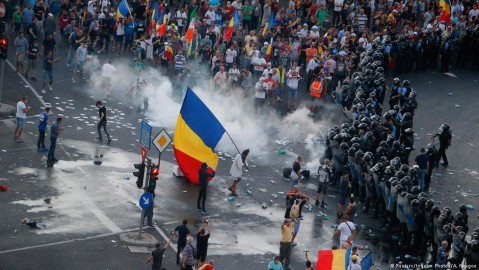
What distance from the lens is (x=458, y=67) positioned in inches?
1934

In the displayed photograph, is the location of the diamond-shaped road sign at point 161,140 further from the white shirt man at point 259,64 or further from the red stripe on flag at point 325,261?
the white shirt man at point 259,64

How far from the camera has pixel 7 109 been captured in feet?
131

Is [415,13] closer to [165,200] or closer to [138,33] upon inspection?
[138,33]

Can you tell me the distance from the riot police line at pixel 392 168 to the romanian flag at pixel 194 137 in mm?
3667

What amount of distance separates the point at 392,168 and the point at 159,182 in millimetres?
6828

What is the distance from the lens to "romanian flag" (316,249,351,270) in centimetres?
2672

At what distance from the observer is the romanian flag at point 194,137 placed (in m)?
35.4

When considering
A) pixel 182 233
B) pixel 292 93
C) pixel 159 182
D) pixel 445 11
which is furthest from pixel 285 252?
pixel 445 11

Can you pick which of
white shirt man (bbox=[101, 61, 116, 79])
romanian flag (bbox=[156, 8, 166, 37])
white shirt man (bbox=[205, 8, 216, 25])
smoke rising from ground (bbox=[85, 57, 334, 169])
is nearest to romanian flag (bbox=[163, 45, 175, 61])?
smoke rising from ground (bbox=[85, 57, 334, 169])

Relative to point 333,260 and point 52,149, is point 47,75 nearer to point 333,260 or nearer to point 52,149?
point 52,149

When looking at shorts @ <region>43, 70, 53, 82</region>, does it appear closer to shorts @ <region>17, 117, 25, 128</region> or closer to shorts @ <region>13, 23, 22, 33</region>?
shorts @ <region>13, 23, 22, 33</region>

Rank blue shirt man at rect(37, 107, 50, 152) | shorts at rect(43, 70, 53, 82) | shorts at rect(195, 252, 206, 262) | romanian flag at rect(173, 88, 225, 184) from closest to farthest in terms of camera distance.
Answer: shorts at rect(195, 252, 206, 262)
romanian flag at rect(173, 88, 225, 184)
blue shirt man at rect(37, 107, 50, 152)
shorts at rect(43, 70, 53, 82)

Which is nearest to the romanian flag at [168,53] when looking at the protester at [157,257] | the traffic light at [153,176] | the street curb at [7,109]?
the street curb at [7,109]

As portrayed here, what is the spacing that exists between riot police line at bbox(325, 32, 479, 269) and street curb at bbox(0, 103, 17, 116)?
420 inches
